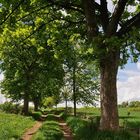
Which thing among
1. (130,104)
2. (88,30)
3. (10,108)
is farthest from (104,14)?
(130,104)

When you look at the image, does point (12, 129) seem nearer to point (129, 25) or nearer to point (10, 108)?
point (129, 25)

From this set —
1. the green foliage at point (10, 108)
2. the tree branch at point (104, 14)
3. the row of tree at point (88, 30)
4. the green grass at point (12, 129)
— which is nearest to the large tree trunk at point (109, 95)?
the row of tree at point (88, 30)

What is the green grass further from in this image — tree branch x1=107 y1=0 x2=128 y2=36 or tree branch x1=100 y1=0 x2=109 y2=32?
tree branch x1=100 y1=0 x2=109 y2=32

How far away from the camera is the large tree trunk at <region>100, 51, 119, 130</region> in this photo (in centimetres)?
1972

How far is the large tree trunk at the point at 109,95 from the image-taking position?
1972 centimetres

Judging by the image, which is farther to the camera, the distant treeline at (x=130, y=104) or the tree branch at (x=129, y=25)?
the distant treeline at (x=130, y=104)

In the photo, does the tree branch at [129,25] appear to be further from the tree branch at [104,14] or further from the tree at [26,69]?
the tree at [26,69]

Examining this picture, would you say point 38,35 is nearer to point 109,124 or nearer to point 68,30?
point 68,30

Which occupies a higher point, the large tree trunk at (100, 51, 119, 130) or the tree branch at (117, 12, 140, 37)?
the tree branch at (117, 12, 140, 37)

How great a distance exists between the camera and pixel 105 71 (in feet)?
65.5

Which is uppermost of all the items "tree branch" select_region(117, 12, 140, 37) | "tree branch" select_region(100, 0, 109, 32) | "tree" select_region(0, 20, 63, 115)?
"tree" select_region(0, 20, 63, 115)

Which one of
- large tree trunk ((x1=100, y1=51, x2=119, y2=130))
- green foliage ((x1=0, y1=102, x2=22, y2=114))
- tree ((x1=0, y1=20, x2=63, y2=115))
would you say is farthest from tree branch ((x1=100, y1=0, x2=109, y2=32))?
green foliage ((x1=0, y1=102, x2=22, y2=114))

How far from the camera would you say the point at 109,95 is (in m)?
19.7

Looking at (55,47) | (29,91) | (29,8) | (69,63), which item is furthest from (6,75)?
(29,8)
